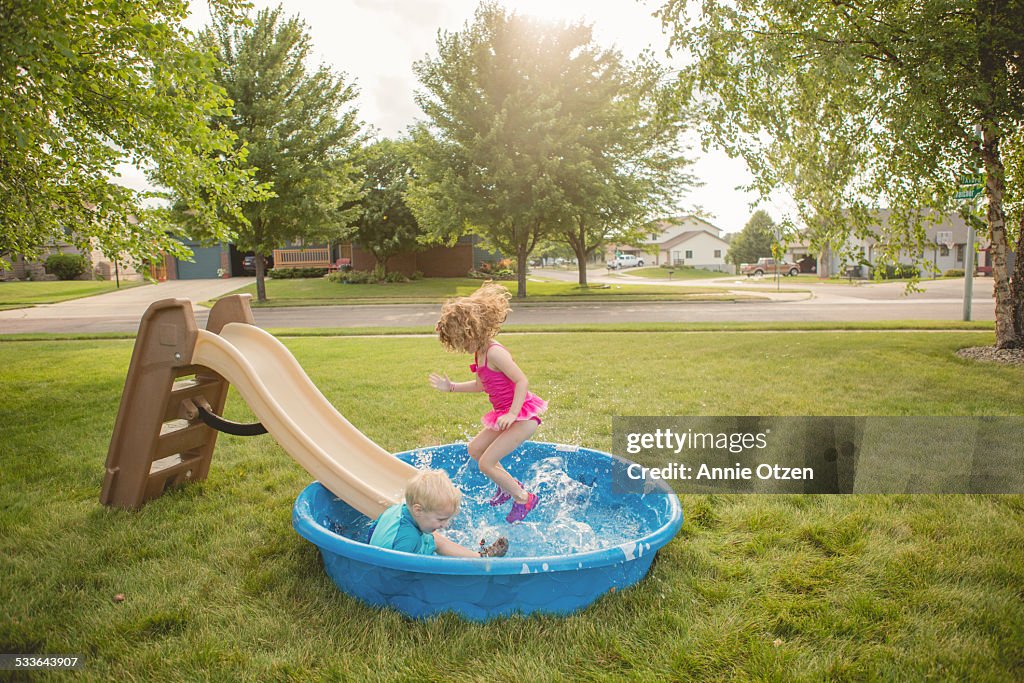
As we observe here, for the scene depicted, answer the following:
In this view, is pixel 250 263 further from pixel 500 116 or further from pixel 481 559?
pixel 481 559

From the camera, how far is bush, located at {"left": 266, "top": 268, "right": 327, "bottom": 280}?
141 feet

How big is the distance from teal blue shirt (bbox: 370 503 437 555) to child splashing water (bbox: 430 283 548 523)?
89 centimetres

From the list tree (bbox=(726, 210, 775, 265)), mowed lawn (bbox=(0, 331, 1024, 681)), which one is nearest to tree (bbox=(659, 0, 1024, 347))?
mowed lawn (bbox=(0, 331, 1024, 681))

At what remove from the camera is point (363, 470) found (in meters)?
4.32

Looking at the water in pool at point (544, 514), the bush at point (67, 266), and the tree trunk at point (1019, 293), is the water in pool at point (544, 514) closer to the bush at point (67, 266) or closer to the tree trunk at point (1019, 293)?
the tree trunk at point (1019, 293)

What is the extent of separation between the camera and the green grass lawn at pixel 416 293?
2736 centimetres

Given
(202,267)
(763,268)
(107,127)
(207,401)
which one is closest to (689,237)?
(763,268)

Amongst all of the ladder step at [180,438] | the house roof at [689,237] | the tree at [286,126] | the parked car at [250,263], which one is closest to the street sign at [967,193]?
the ladder step at [180,438]

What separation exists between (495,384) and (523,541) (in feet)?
3.37

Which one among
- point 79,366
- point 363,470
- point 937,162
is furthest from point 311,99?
point 363,470

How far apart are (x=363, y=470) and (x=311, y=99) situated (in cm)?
2505

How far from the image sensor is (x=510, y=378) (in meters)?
4.20

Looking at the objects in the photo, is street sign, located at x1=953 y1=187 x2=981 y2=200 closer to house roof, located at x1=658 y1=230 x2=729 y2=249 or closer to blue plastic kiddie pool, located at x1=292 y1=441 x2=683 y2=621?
blue plastic kiddie pool, located at x1=292 y1=441 x2=683 y2=621

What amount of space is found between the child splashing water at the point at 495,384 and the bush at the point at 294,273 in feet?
137
